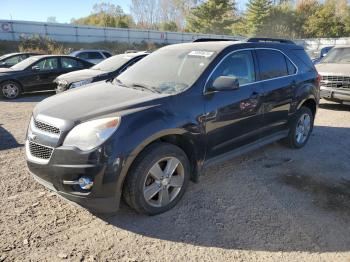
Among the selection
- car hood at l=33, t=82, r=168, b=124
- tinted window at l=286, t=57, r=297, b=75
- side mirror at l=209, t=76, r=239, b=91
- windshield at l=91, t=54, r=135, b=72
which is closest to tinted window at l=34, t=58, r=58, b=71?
windshield at l=91, t=54, r=135, b=72

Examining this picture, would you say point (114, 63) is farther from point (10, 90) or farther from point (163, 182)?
point (163, 182)

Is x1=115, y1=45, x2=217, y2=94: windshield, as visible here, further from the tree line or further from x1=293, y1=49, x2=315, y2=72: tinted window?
the tree line

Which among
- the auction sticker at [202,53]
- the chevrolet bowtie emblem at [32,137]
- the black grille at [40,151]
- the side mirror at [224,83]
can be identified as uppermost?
the auction sticker at [202,53]

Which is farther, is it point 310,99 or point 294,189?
point 310,99

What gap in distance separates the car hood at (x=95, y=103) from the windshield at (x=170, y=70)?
254 millimetres

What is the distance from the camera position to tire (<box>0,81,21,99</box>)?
1139 cm

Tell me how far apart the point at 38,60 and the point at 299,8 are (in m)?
62.6

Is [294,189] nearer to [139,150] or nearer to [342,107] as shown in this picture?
[139,150]

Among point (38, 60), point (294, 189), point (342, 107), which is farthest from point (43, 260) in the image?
point (38, 60)

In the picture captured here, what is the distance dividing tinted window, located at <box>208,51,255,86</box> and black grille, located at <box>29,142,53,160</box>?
6.41 feet

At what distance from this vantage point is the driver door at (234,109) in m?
4.13

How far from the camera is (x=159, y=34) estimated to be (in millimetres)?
42312

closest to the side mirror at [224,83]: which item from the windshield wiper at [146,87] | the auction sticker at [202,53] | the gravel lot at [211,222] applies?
the auction sticker at [202,53]

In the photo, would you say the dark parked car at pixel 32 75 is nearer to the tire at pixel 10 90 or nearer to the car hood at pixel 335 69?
the tire at pixel 10 90
